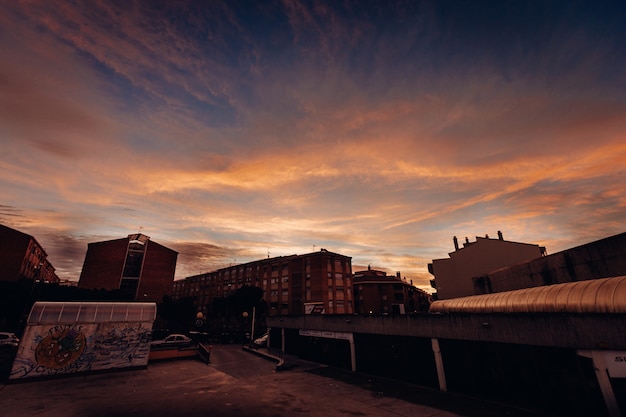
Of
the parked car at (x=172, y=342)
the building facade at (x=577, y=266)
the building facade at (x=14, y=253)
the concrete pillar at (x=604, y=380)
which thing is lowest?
the parked car at (x=172, y=342)

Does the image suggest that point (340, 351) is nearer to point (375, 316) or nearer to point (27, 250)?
point (375, 316)

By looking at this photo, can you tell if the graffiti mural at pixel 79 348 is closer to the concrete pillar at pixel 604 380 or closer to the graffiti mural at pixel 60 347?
the graffiti mural at pixel 60 347

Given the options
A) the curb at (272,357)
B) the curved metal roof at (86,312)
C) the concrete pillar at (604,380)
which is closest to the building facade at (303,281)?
the curb at (272,357)

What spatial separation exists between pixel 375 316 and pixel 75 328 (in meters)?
22.7

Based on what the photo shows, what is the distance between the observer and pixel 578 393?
11.0 m

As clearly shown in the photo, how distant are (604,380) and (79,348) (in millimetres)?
30511

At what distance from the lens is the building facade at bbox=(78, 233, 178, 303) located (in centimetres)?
5816

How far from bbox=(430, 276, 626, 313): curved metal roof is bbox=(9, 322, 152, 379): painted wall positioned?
88.2 ft

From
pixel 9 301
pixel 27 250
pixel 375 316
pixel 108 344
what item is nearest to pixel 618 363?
pixel 375 316

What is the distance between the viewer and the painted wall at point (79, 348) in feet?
62.8

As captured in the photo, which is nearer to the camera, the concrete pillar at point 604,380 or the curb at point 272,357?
the concrete pillar at point 604,380

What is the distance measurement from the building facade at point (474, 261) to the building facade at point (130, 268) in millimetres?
56801

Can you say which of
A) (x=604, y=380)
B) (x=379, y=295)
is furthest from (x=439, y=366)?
(x=379, y=295)

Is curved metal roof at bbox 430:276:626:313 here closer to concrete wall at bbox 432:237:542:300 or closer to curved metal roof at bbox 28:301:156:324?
concrete wall at bbox 432:237:542:300
